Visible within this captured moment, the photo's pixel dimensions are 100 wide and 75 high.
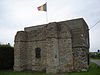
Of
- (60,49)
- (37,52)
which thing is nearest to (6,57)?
(37,52)

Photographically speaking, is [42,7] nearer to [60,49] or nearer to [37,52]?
[37,52]

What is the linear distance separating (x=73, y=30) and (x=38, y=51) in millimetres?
5820

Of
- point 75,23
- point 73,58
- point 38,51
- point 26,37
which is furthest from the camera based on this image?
point 26,37

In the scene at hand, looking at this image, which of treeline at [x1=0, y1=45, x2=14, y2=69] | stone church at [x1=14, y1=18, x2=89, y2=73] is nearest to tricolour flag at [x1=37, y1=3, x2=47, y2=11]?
stone church at [x1=14, y1=18, x2=89, y2=73]

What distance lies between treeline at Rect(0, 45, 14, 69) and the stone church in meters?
2.80

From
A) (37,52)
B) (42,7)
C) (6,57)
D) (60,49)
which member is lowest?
(6,57)

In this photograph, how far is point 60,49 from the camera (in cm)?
1706

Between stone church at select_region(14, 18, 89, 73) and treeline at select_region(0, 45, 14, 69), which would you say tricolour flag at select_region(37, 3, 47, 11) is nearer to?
stone church at select_region(14, 18, 89, 73)

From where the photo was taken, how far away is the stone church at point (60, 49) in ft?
53.5

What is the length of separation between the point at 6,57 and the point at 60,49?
958 cm

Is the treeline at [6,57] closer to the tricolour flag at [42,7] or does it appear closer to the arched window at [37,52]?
the arched window at [37,52]

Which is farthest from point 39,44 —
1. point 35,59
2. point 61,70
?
point 61,70

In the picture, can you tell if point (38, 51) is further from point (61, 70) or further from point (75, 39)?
point (75, 39)

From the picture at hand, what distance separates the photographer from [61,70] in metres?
16.7
